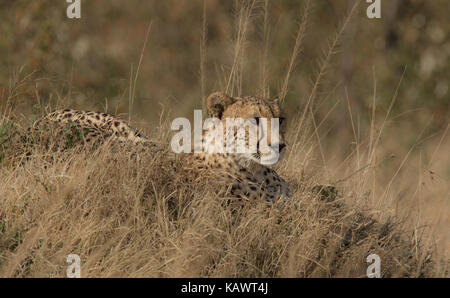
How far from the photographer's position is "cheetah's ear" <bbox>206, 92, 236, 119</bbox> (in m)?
3.64

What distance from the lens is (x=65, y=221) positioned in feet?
10.3

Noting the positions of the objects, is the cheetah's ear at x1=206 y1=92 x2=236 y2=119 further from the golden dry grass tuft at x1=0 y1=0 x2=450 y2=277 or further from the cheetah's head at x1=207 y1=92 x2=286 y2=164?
the golden dry grass tuft at x1=0 y1=0 x2=450 y2=277

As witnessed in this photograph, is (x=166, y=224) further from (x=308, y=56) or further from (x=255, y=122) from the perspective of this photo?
(x=308, y=56)

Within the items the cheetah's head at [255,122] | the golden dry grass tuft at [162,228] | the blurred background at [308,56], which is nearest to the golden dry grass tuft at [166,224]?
the golden dry grass tuft at [162,228]

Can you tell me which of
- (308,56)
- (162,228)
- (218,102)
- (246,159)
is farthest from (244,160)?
(308,56)

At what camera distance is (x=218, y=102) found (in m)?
3.64

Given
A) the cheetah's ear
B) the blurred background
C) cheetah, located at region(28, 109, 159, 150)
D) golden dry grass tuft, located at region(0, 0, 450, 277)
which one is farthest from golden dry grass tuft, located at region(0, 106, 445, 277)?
the blurred background

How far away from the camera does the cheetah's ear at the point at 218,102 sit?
364cm

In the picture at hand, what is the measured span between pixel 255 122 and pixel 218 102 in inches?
8.8

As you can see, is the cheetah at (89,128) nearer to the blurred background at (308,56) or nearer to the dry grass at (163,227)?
the dry grass at (163,227)
